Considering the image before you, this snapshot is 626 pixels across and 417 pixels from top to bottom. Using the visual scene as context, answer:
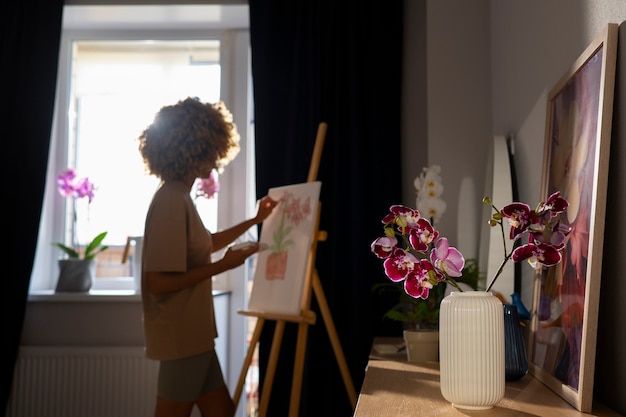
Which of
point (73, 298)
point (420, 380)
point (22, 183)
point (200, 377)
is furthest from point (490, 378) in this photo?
point (22, 183)

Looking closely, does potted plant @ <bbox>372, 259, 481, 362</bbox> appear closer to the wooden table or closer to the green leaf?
the wooden table

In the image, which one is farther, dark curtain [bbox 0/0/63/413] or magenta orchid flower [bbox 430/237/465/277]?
dark curtain [bbox 0/0/63/413]

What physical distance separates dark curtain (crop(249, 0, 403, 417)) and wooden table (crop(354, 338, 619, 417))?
112 cm

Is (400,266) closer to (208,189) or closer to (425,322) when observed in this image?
(425,322)

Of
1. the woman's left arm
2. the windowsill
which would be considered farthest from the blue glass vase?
the windowsill

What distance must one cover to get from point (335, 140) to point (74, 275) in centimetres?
139

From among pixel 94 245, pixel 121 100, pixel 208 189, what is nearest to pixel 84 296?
pixel 94 245

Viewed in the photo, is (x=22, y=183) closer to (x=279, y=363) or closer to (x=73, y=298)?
(x=73, y=298)

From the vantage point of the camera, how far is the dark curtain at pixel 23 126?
9.95 feet

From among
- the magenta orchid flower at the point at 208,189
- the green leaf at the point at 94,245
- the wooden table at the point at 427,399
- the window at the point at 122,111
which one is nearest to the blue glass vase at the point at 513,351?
the wooden table at the point at 427,399

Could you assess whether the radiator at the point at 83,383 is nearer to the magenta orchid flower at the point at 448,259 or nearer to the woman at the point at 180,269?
the woman at the point at 180,269

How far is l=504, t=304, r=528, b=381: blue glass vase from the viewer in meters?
1.48

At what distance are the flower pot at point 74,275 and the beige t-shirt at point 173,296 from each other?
1149mm

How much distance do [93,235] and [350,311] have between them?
4.79ft
